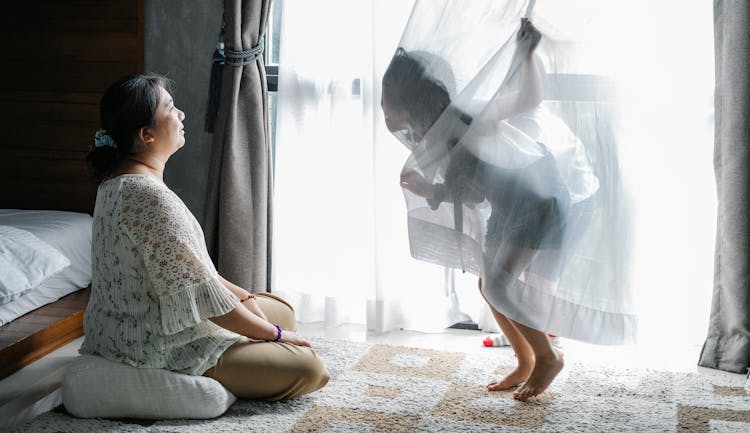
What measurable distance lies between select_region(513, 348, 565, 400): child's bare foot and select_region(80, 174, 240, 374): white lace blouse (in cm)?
89

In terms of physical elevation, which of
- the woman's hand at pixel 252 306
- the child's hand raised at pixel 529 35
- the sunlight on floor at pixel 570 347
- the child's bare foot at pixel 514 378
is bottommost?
the sunlight on floor at pixel 570 347

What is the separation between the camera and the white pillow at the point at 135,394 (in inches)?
95.9

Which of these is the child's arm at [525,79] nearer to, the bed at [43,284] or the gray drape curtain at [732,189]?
the gray drape curtain at [732,189]

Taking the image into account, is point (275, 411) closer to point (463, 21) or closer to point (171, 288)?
point (171, 288)

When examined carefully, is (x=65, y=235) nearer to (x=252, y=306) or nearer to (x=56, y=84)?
(x=56, y=84)

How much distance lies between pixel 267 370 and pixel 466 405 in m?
0.59

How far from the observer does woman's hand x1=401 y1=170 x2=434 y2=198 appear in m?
2.63

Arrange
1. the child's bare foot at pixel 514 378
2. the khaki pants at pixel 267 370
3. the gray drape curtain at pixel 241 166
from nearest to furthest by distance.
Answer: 1. the khaki pants at pixel 267 370
2. the child's bare foot at pixel 514 378
3. the gray drape curtain at pixel 241 166

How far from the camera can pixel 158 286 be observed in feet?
7.97

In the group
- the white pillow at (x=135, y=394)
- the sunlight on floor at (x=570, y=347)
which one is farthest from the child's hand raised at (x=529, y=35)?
the white pillow at (x=135, y=394)

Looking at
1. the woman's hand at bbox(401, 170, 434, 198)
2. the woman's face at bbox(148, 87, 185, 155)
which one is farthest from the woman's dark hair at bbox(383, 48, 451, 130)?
the woman's face at bbox(148, 87, 185, 155)

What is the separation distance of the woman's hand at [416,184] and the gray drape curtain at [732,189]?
1.09 m

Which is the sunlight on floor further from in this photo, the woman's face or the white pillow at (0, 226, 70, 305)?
the woman's face

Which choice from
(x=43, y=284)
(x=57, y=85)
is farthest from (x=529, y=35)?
(x=57, y=85)
